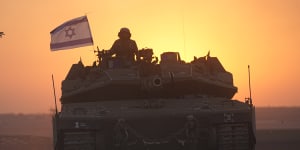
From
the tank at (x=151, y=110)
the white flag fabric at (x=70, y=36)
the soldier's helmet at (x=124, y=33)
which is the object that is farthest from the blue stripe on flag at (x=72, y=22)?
the tank at (x=151, y=110)

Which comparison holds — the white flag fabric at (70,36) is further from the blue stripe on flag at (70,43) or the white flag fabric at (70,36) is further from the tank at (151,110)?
the tank at (151,110)

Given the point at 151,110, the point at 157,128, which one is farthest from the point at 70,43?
the point at 157,128

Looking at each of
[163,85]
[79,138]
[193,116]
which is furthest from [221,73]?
[79,138]

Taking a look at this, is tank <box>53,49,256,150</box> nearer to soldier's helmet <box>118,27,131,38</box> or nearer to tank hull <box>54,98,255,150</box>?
tank hull <box>54,98,255,150</box>

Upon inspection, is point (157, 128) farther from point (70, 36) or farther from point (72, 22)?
point (72, 22)

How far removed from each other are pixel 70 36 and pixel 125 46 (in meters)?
5.10

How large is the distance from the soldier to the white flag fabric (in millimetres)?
4141

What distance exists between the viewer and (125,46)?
69.2 feet

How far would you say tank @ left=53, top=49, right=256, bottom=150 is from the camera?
16281mm

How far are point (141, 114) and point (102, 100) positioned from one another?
2.32 m

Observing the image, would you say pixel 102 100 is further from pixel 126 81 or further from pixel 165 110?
pixel 165 110

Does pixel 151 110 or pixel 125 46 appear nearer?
pixel 151 110

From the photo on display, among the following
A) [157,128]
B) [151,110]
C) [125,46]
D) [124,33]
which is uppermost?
[124,33]

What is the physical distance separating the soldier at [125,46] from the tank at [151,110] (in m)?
1.03
